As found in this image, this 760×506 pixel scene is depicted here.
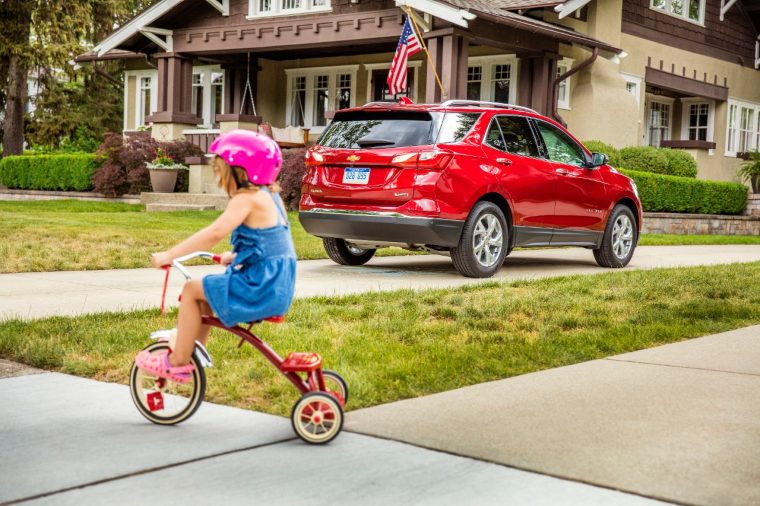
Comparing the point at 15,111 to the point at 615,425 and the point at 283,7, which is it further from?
the point at 615,425

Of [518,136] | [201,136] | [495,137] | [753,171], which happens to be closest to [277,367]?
[495,137]

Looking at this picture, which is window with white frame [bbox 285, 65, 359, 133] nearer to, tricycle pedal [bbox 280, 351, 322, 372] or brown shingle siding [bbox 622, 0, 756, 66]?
brown shingle siding [bbox 622, 0, 756, 66]

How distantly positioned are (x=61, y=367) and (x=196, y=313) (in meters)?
1.70

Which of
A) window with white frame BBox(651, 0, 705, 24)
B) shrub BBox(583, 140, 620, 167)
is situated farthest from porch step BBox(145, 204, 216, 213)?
window with white frame BBox(651, 0, 705, 24)

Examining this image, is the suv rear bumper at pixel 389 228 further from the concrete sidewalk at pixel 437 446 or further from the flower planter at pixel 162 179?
the flower planter at pixel 162 179

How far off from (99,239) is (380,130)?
14.6ft

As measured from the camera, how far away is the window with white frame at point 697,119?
29.8 m

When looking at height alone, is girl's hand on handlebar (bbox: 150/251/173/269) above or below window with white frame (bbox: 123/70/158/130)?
below

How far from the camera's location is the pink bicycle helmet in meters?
4.22

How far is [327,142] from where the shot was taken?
1090cm

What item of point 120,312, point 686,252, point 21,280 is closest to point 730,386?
point 120,312

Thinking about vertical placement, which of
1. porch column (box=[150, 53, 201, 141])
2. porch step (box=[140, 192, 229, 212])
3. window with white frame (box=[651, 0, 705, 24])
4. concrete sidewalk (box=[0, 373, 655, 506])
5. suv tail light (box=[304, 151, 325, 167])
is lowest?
concrete sidewalk (box=[0, 373, 655, 506])

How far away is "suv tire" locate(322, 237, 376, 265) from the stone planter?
38.9 feet

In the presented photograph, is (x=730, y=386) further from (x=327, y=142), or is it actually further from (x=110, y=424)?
(x=327, y=142)
